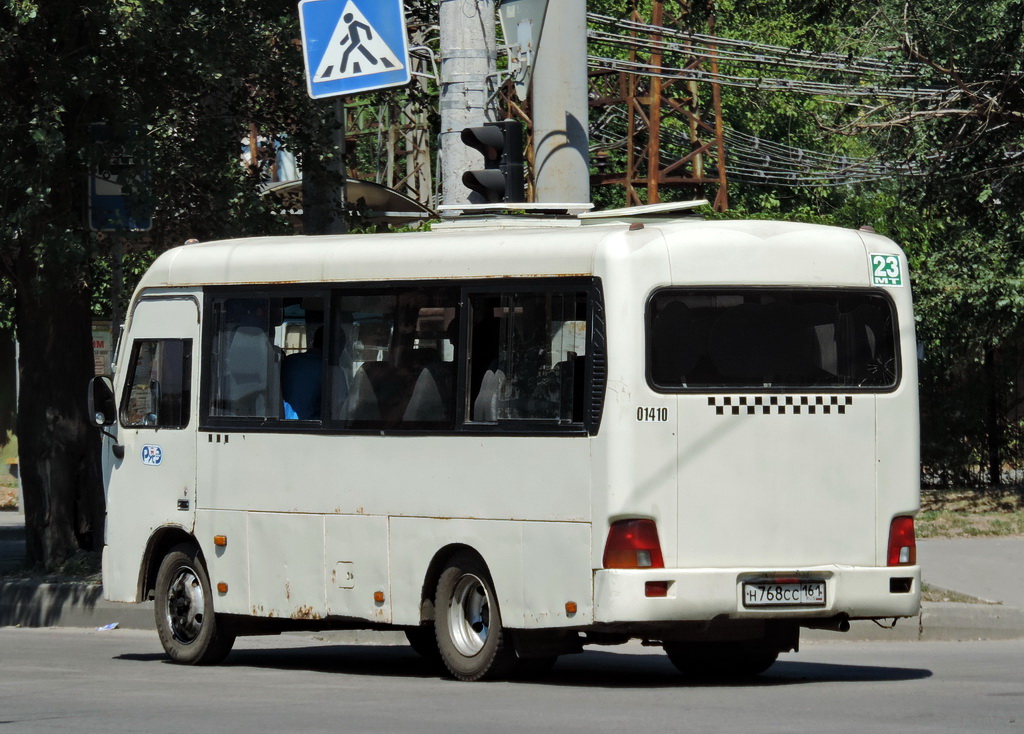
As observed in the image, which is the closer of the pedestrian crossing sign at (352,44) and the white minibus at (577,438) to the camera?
the white minibus at (577,438)

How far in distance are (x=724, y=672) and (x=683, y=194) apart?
35247 mm

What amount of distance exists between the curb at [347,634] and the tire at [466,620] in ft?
9.26

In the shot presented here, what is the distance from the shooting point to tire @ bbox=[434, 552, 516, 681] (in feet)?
33.9

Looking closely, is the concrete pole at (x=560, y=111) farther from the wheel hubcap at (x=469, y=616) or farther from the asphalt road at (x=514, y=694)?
the wheel hubcap at (x=469, y=616)

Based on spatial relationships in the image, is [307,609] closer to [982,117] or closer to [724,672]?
[724,672]

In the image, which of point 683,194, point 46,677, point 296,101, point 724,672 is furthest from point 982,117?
point 683,194

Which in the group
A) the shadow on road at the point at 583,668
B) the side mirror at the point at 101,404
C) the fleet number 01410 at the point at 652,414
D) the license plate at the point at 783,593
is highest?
the side mirror at the point at 101,404

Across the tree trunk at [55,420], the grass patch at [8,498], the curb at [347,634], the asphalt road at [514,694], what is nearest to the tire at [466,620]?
the asphalt road at [514,694]

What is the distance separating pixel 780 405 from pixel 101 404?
4.88 meters

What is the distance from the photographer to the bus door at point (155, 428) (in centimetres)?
1210

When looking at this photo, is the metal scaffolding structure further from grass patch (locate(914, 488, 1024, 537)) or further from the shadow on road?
the shadow on road

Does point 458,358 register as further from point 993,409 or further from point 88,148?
point 993,409

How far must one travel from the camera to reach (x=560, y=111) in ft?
42.3

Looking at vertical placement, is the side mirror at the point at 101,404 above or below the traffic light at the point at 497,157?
below
